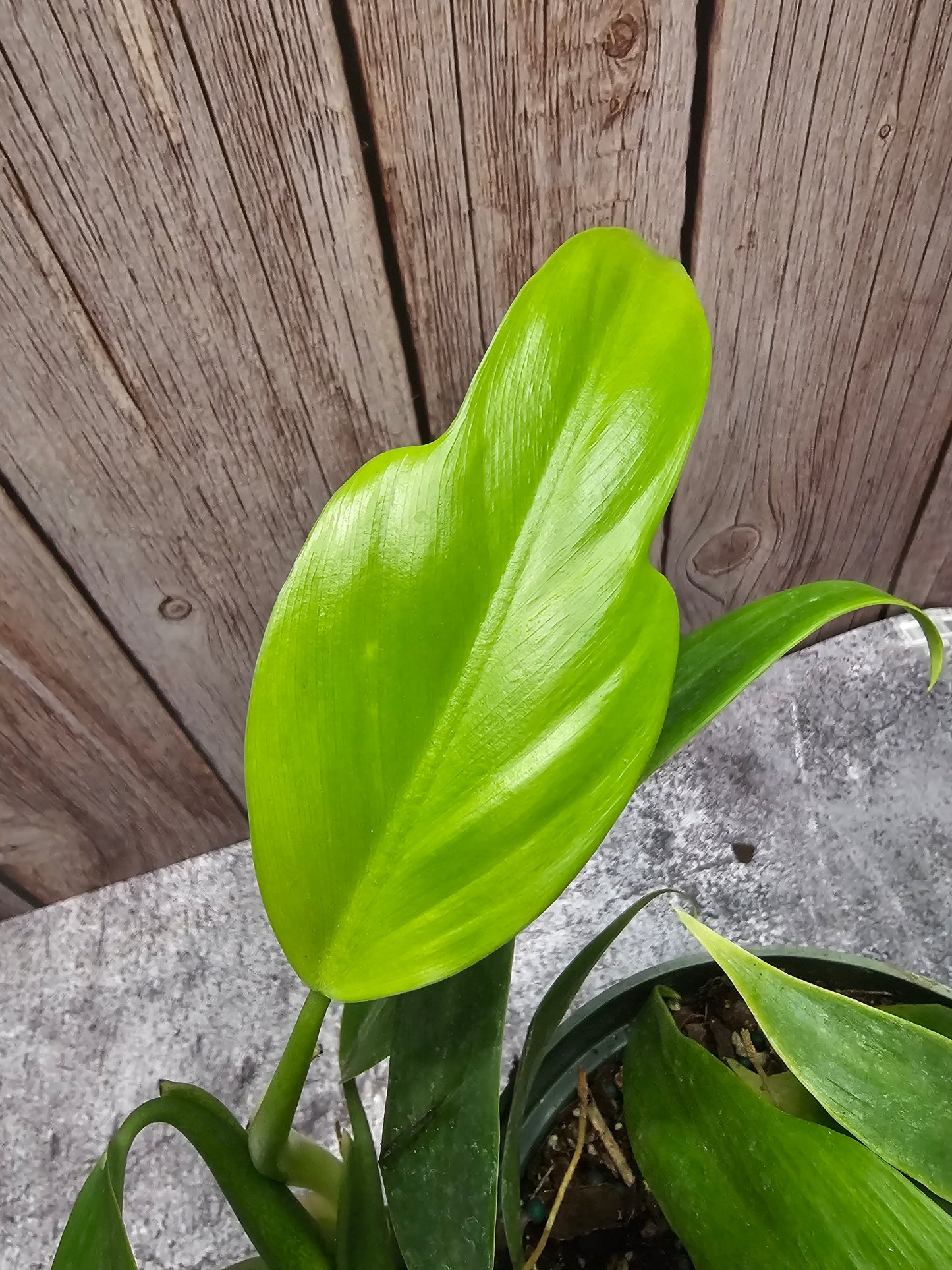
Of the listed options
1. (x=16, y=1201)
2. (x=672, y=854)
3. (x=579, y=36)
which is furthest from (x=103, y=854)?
(x=579, y=36)

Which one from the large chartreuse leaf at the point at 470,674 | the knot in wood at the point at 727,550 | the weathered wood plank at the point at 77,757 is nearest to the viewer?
the large chartreuse leaf at the point at 470,674

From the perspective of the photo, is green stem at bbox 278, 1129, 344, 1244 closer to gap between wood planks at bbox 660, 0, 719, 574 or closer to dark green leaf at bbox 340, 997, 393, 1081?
dark green leaf at bbox 340, 997, 393, 1081

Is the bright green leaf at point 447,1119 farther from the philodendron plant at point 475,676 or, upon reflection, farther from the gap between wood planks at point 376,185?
the gap between wood planks at point 376,185

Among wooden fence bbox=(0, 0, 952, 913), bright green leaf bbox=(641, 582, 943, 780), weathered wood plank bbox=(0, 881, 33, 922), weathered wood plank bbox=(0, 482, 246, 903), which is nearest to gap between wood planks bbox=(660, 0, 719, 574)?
wooden fence bbox=(0, 0, 952, 913)

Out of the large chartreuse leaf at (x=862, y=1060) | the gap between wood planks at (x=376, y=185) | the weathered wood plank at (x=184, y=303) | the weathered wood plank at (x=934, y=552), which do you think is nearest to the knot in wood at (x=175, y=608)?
the weathered wood plank at (x=184, y=303)

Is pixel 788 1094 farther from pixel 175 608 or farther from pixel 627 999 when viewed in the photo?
pixel 175 608

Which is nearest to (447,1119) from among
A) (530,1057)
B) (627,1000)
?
(530,1057)
